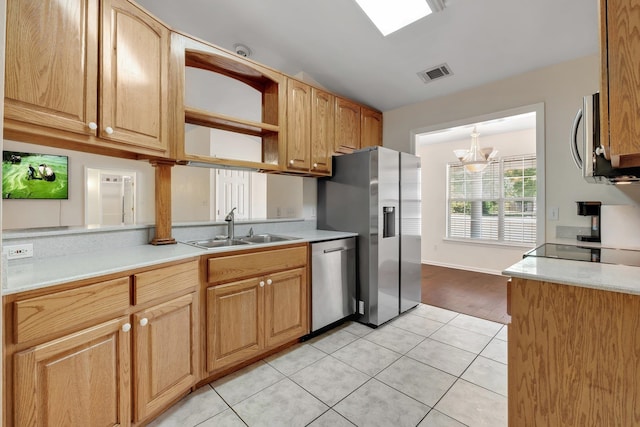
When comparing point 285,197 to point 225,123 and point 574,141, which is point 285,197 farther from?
point 574,141

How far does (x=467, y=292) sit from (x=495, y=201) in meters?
2.20

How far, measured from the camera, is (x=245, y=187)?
502cm

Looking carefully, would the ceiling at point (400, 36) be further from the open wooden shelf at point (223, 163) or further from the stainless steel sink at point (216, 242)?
the stainless steel sink at point (216, 242)

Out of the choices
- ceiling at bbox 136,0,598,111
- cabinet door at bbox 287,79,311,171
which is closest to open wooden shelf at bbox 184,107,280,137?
cabinet door at bbox 287,79,311,171

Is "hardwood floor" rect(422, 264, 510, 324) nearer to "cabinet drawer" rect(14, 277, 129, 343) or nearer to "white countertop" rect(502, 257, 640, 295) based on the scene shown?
"white countertop" rect(502, 257, 640, 295)

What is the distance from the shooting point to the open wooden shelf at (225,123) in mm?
2113

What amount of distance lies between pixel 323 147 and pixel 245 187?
2562 mm

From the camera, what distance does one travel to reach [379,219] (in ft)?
8.80

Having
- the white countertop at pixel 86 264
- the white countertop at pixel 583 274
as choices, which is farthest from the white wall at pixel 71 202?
the white countertop at pixel 583 274

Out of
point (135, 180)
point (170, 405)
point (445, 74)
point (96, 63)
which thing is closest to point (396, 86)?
point (445, 74)

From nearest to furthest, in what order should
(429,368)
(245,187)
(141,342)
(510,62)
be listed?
(141,342) → (429,368) → (510,62) → (245,187)

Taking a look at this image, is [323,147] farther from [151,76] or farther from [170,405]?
[170,405]

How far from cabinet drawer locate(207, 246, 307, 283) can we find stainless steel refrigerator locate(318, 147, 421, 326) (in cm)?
72

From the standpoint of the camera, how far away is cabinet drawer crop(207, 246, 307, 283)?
181 cm
